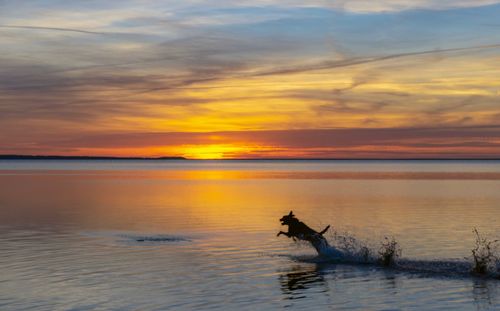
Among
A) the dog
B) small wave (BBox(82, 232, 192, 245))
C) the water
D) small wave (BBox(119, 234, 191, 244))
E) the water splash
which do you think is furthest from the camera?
small wave (BBox(119, 234, 191, 244))

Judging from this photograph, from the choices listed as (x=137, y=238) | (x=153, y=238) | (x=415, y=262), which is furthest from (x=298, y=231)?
(x=137, y=238)

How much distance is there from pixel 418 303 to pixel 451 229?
23766mm

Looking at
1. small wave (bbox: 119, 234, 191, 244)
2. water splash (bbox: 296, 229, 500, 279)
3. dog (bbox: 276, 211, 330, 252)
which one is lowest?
water splash (bbox: 296, 229, 500, 279)

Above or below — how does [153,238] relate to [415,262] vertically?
above

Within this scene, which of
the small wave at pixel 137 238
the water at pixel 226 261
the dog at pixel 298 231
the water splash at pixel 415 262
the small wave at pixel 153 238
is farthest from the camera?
the small wave at pixel 153 238

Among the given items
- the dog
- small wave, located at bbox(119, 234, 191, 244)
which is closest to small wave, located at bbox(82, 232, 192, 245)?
small wave, located at bbox(119, 234, 191, 244)

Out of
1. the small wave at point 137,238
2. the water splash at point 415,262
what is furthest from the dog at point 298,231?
the small wave at point 137,238

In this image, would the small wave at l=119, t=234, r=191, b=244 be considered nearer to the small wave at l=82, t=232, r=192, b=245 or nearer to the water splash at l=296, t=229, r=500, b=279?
the small wave at l=82, t=232, r=192, b=245

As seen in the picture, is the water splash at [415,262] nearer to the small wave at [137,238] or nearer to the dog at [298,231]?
the dog at [298,231]

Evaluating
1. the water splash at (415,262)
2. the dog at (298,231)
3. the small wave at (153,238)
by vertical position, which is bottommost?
the water splash at (415,262)

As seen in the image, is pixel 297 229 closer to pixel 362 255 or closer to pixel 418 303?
pixel 362 255

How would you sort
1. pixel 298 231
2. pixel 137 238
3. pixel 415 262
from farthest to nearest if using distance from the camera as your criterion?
1. pixel 137 238
2. pixel 298 231
3. pixel 415 262

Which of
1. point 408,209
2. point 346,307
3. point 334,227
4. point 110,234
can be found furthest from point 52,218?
point 346,307

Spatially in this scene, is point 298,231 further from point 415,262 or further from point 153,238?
point 153,238
